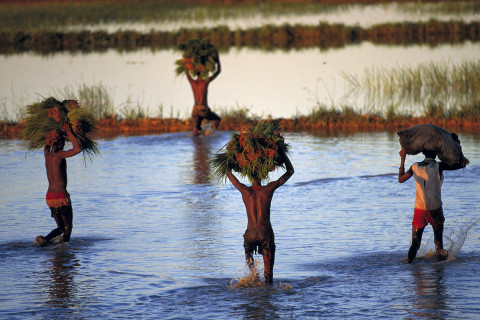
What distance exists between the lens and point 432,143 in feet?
28.1

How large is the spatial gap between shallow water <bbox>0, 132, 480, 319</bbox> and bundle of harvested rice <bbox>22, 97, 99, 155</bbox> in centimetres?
123

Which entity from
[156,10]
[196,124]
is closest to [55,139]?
[196,124]

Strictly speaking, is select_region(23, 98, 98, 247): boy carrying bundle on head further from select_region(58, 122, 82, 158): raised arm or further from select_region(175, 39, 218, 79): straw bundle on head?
select_region(175, 39, 218, 79): straw bundle on head

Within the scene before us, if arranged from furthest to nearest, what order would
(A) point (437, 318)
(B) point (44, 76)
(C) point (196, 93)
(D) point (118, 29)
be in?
(D) point (118, 29)
(B) point (44, 76)
(C) point (196, 93)
(A) point (437, 318)

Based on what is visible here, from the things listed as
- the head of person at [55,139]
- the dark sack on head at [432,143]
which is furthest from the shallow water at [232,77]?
the dark sack on head at [432,143]

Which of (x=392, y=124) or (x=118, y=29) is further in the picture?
(x=118, y=29)

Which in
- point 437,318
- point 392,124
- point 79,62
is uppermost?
Result: point 79,62

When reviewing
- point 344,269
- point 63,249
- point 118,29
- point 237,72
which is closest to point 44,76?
point 237,72

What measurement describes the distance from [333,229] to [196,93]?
8389 mm

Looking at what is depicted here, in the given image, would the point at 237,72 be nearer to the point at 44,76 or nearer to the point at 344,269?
the point at 44,76

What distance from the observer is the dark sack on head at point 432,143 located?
28.0ft

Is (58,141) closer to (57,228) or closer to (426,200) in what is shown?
(57,228)

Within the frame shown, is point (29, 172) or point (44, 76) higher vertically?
point (44, 76)

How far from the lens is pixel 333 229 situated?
10.2 metres
